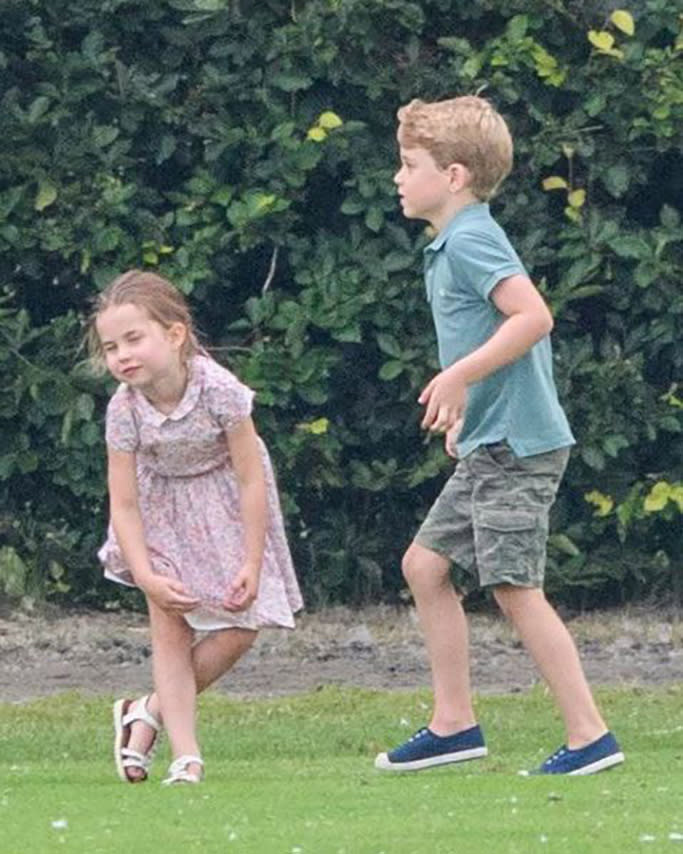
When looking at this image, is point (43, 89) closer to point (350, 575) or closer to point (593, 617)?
point (350, 575)

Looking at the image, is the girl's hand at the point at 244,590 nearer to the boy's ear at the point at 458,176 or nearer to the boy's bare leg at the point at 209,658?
the boy's bare leg at the point at 209,658

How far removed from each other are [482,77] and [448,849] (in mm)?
4730

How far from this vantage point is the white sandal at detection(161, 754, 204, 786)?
23.3ft

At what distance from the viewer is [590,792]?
22.3 feet

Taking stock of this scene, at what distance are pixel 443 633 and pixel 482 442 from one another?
0.55m

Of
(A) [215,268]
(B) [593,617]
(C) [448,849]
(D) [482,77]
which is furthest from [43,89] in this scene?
(C) [448,849]

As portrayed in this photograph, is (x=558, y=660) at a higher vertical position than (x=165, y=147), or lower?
lower

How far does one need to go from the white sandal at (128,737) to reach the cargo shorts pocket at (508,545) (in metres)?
0.99

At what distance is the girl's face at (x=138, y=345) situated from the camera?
7.29m

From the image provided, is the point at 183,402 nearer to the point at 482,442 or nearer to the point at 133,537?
the point at 133,537

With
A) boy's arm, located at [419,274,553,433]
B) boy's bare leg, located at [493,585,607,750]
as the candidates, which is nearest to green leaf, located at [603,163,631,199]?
boy's arm, located at [419,274,553,433]

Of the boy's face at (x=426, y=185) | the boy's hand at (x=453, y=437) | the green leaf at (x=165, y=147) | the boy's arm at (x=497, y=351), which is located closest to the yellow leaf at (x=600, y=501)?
the green leaf at (x=165, y=147)

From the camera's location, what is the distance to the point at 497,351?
23.0ft

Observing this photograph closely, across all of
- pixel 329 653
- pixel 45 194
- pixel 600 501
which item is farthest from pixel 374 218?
pixel 329 653
